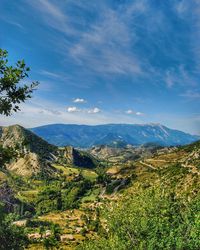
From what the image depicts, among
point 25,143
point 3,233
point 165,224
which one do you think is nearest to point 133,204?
point 165,224

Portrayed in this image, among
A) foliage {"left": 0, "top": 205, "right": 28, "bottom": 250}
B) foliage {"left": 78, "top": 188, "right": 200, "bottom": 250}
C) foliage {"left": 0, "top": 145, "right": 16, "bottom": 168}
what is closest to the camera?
foliage {"left": 0, "top": 145, "right": 16, "bottom": 168}

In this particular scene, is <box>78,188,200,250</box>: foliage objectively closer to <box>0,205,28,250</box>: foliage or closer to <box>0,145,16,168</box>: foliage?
<box>0,205,28,250</box>: foliage

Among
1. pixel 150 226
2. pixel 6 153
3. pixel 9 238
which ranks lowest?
pixel 150 226

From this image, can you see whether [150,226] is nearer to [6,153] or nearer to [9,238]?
[9,238]

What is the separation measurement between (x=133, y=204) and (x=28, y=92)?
65010 mm

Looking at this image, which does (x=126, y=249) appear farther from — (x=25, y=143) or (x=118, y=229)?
(x=25, y=143)

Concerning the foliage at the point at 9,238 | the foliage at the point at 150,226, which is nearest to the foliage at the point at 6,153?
the foliage at the point at 9,238

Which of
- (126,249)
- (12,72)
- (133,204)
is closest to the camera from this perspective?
(12,72)

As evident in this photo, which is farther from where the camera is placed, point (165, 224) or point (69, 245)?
point (69, 245)

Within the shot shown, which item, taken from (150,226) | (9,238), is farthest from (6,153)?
(150,226)

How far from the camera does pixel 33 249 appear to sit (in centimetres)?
17900

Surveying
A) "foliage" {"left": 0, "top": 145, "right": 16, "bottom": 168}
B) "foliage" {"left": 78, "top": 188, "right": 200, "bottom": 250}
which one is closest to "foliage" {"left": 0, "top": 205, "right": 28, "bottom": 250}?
"foliage" {"left": 0, "top": 145, "right": 16, "bottom": 168}

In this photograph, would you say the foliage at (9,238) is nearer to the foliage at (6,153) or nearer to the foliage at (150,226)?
the foliage at (6,153)

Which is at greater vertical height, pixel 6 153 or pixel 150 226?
pixel 6 153
